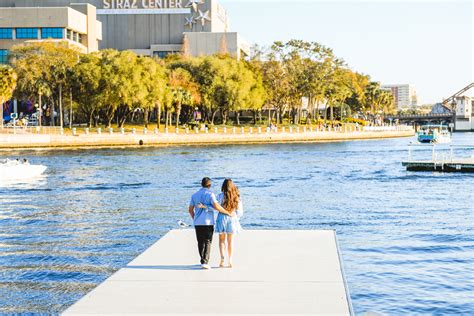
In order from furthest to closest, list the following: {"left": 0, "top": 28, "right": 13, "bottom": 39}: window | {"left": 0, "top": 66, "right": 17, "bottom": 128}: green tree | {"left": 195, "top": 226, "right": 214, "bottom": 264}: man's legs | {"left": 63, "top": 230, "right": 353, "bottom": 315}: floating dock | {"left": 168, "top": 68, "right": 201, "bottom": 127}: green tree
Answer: {"left": 0, "top": 28, "right": 13, "bottom": 39}: window < {"left": 168, "top": 68, "right": 201, "bottom": 127}: green tree < {"left": 0, "top": 66, "right": 17, "bottom": 128}: green tree < {"left": 195, "top": 226, "right": 214, "bottom": 264}: man's legs < {"left": 63, "top": 230, "right": 353, "bottom": 315}: floating dock

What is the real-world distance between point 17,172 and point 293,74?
96760mm

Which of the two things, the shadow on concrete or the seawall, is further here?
the seawall

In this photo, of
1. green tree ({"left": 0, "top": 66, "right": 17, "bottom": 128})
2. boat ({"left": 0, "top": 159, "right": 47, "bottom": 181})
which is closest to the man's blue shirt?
boat ({"left": 0, "top": 159, "right": 47, "bottom": 181})

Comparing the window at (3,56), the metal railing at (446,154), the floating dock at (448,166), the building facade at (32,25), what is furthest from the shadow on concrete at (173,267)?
the building facade at (32,25)

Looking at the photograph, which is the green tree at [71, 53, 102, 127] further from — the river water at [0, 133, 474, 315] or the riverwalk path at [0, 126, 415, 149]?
the river water at [0, 133, 474, 315]

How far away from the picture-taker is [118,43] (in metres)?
197

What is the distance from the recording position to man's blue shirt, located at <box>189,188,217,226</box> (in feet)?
56.6

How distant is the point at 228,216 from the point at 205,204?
1.88ft

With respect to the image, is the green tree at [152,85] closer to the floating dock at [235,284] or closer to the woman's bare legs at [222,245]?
the floating dock at [235,284]

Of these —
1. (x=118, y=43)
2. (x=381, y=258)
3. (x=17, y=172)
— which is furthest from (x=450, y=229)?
(x=118, y=43)

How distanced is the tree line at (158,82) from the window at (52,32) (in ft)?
47.6

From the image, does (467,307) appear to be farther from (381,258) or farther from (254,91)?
(254,91)

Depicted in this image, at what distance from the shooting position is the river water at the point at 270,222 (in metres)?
19.9

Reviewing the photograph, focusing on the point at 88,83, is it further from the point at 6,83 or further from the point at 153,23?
the point at 153,23
